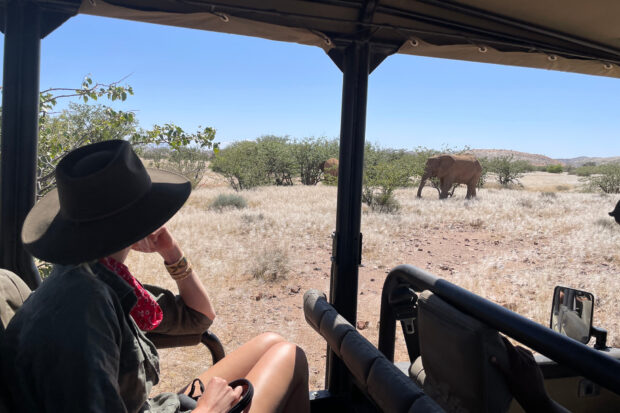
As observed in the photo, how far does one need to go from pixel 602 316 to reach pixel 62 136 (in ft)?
20.0

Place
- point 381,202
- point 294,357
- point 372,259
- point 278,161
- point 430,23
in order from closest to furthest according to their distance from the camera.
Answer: point 294,357 → point 430,23 → point 372,259 → point 381,202 → point 278,161

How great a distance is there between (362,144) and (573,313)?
1.19 metres

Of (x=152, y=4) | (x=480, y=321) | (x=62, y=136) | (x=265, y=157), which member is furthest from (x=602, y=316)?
(x=265, y=157)

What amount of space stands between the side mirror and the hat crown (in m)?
1.54

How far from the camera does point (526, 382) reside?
3.88ft

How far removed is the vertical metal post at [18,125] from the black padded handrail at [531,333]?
1523 mm

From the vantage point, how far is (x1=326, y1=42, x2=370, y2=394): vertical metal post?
2227 millimetres

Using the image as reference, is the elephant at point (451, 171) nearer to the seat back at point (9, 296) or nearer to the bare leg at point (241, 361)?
the bare leg at point (241, 361)

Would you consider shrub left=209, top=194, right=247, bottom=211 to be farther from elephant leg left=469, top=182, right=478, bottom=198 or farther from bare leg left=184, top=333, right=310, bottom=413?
elephant leg left=469, top=182, right=478, bottom=198

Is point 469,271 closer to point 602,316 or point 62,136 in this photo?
point 602,316

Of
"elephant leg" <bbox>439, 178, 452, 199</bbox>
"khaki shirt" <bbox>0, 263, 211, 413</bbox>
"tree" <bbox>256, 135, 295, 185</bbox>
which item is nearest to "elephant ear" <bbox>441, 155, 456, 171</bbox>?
"elephant leg" <bbox>439, 178, 452, 199</bbox>

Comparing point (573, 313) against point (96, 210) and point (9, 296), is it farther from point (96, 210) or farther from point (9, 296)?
point (9, 296)

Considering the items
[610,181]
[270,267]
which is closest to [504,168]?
[610,181]

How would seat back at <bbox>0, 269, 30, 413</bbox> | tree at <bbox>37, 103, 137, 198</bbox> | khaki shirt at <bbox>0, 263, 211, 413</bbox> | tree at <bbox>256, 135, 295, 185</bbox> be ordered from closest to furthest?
khaki shirt at <bbox>0, 263, 211, 413</bbox> → seat back at <bbox>0, 269, 30, 413</bbox> → tree at <bbox>37, 103, 137, 198</bbox> → tree at <bbox>256, 135, 295, 185</bbox>
